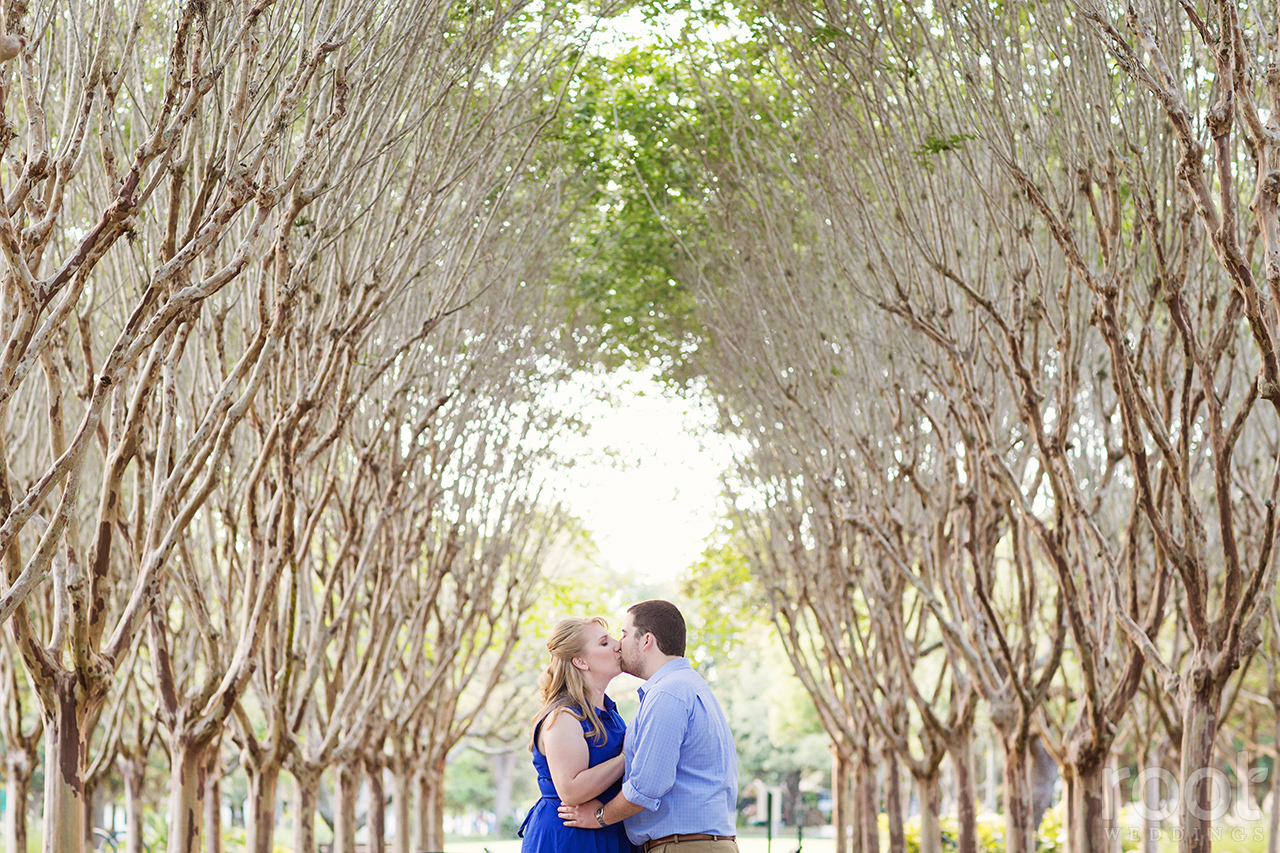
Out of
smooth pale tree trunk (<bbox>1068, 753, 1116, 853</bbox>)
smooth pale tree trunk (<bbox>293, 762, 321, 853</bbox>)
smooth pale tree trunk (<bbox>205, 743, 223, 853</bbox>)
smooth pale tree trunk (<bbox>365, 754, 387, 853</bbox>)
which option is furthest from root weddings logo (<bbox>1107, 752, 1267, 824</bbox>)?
smooth pale tree trunk (<bbox>365, 754, 387, 853</bbox>)

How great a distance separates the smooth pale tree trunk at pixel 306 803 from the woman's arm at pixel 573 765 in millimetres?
6445

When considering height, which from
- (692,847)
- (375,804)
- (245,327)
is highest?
(245,327)

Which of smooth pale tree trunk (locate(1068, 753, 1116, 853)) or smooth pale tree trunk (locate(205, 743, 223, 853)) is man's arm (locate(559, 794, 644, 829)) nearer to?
smooth pale tree trunk (locate(1068, 753, 1116, 853))

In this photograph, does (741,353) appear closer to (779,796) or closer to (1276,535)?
(1276,535)

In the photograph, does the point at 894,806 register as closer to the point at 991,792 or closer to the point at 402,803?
the point at 402,803

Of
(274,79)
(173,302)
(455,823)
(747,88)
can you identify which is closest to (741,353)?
(747,88)

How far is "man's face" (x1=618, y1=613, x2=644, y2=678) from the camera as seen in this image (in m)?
4.07

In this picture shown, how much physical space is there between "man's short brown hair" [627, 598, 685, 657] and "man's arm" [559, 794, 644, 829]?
1.70 ft

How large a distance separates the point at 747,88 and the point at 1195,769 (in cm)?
582

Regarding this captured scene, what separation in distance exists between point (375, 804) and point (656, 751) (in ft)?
37.2

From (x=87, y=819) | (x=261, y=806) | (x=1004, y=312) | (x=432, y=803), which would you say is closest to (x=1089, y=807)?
(x=1004, y=312)

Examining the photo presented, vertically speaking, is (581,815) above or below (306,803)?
above

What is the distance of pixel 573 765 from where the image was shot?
12.8ft

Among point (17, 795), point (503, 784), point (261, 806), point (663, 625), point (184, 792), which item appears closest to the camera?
point (663, 625)
